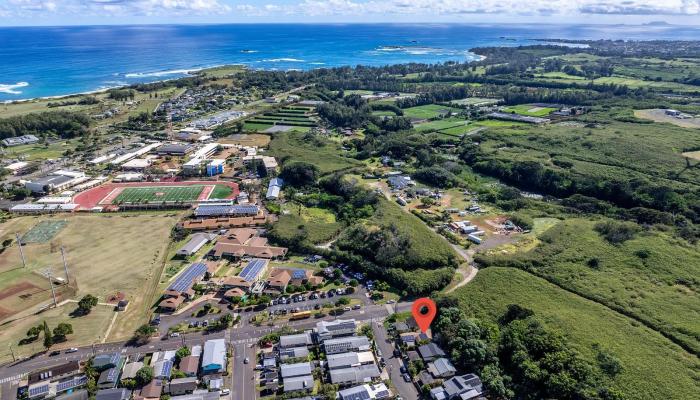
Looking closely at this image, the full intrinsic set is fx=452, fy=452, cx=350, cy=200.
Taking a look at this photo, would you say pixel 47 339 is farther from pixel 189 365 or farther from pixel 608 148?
pixel 608 148

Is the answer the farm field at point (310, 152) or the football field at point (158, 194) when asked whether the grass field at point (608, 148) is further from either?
the football field at point (158, 194)

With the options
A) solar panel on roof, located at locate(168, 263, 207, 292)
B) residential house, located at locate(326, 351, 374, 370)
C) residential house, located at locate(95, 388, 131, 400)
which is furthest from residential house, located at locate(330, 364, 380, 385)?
solar panel on roof, located at locate(168, 263, 207, 292)

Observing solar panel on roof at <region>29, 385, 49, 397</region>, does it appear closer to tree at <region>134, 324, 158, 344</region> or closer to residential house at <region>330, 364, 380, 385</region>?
tree at <region>134, 324, 158, 344</region>

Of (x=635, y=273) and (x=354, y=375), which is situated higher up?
(x=635, y=273)

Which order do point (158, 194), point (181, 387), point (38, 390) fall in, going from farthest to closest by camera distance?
point (158, 194) → point (181, 387) → point (38, 390)

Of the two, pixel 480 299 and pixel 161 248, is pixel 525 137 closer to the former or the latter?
pixel 480 299

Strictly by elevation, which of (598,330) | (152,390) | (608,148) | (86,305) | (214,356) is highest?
(608,148)

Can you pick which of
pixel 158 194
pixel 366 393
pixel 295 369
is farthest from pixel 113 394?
pixel 158 194

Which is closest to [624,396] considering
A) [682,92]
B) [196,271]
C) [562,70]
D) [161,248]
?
[196,271]
